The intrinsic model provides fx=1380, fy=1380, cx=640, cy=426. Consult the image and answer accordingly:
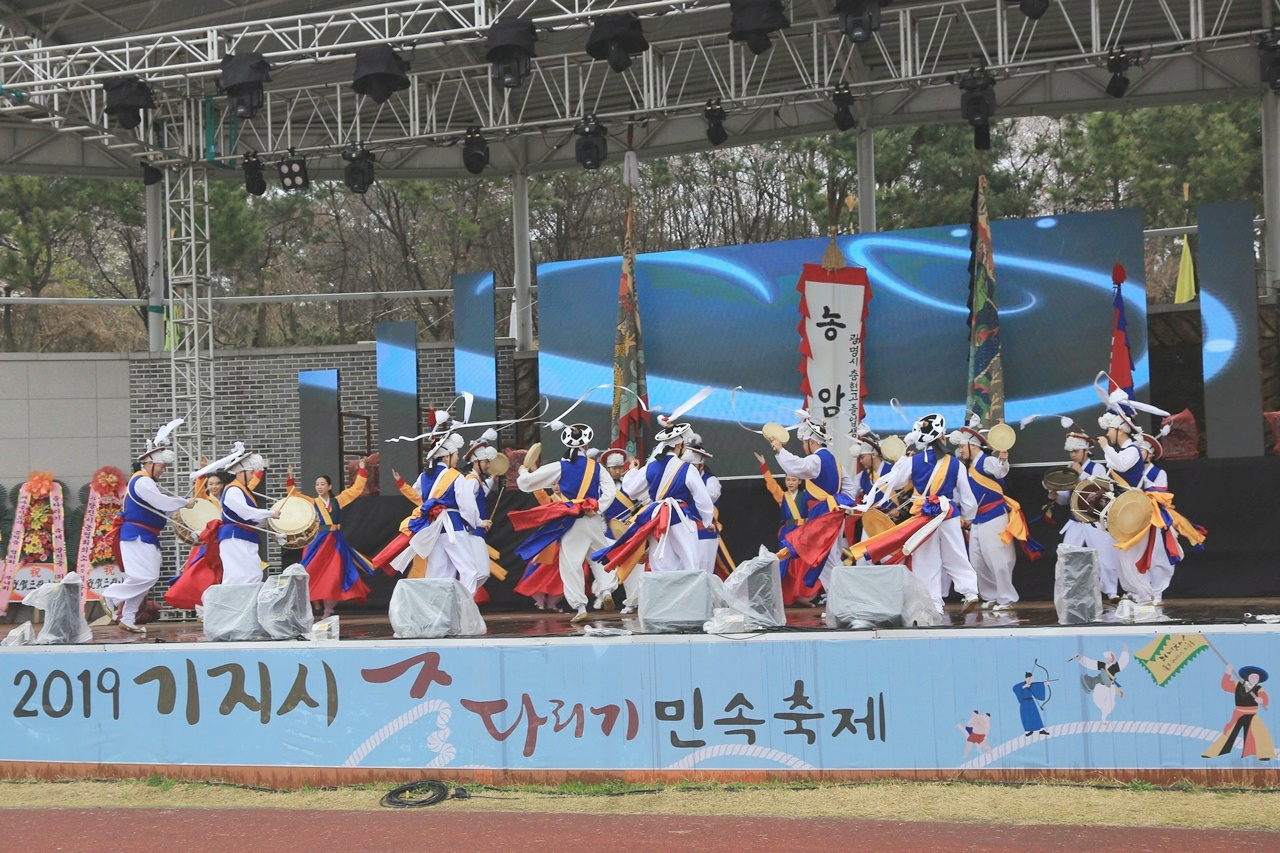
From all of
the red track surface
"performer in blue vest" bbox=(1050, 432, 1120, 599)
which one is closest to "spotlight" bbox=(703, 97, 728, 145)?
"performer in blue vest" bbox=(1050, 432, 1120, 599)

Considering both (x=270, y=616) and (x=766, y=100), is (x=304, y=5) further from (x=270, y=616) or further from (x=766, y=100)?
(x=270, y=616)

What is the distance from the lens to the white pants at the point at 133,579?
34.8 ft

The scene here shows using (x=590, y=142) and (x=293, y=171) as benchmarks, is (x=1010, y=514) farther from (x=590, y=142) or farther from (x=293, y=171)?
(x=293, y=171)

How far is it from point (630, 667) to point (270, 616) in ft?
7.36

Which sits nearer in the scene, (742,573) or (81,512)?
(742,573)

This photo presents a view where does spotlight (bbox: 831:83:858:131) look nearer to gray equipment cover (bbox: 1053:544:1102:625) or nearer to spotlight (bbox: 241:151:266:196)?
spotlight (bbox: 241:151:266:196)

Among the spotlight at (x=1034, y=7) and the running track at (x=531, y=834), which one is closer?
the running track at (x=531, y=834)

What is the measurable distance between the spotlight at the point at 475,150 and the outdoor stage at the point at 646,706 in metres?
7.49

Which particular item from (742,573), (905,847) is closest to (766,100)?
(742,573)

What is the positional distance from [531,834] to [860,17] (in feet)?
24.9

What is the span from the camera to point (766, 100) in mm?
13594

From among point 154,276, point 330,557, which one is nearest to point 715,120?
point 330,557

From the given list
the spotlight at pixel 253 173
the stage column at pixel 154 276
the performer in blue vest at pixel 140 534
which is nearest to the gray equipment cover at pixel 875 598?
the performer in blue vest at pixel 140 534

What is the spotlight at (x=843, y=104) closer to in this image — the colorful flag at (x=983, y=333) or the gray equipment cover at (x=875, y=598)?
the colorful flag at (x=983, y=333)
